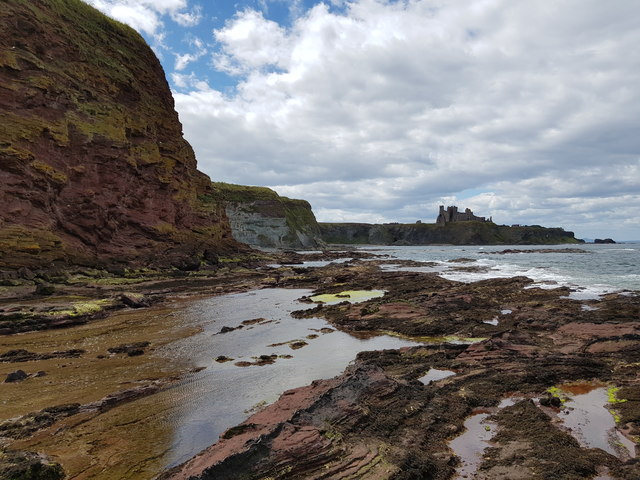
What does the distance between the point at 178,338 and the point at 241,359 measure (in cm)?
430

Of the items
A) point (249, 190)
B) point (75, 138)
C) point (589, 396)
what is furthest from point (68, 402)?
point (249, 190)

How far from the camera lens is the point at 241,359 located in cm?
1262

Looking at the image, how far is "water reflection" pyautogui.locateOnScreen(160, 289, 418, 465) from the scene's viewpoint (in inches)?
312

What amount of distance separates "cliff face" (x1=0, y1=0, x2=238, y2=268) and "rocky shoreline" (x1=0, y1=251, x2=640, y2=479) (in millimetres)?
18441

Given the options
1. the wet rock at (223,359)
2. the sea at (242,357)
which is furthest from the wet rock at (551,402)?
the wet rock at (223,359)

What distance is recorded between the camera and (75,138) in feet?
115

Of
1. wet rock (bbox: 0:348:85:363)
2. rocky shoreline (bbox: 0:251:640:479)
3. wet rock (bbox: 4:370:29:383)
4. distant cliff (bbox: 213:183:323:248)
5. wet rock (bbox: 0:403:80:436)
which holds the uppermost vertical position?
distant cliff (bbox: 213:183:323:248)

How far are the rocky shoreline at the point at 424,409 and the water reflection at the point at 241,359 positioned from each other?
3.02 ft

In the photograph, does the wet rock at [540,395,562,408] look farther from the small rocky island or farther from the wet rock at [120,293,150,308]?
the wet rock at [120,293,150,308]

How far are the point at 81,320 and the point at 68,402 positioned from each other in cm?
1073

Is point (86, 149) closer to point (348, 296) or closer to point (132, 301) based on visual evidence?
point (132, 301)

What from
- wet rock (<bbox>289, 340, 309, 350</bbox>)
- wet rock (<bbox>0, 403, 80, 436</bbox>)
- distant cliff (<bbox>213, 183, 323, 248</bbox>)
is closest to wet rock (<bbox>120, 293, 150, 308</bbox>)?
wet rock (<bbox>289, 340, 309, 350</bbox>)

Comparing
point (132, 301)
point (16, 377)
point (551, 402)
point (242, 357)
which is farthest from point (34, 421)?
point (132, 301)

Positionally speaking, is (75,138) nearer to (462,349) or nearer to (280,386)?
(280,386)
